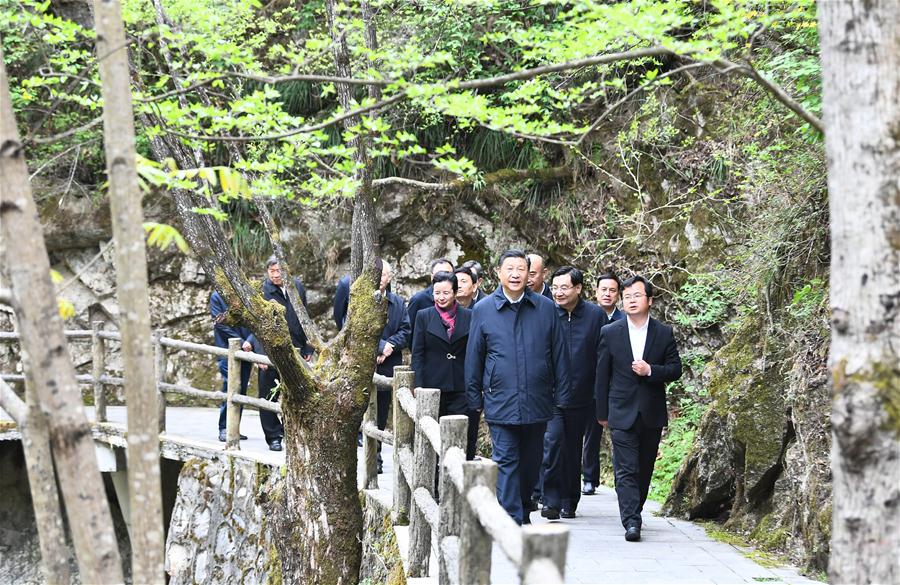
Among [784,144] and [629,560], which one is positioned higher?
[784,144]

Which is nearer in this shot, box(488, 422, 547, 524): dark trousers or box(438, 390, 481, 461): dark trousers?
box(488, 422, 547, 524): dark trousers

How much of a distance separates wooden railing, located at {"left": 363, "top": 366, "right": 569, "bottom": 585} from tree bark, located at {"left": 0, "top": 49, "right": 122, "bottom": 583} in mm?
1466

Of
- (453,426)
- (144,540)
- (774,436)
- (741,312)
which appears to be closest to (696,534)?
(774,436)

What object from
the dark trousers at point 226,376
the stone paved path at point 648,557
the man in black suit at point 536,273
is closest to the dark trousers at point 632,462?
the stone paved path at point 648,557

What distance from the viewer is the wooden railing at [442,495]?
10.0 ft

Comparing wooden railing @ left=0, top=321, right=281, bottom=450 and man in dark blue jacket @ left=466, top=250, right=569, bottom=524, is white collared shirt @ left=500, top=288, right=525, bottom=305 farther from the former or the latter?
wooden railing @ left=0, top=321, right=281, bottom=450

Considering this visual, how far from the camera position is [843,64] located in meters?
3.43

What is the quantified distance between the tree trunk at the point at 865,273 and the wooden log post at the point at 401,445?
13.2 ft

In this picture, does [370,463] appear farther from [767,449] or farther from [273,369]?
[767,449]

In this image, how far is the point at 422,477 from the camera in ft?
21.1

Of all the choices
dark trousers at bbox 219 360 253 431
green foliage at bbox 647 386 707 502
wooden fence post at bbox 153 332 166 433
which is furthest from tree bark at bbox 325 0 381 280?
green foliage at bbox 647 386 707 502

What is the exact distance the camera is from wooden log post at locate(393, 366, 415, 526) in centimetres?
720

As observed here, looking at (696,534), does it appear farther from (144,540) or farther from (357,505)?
(144,540)

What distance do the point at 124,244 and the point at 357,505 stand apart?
17.6 feet
